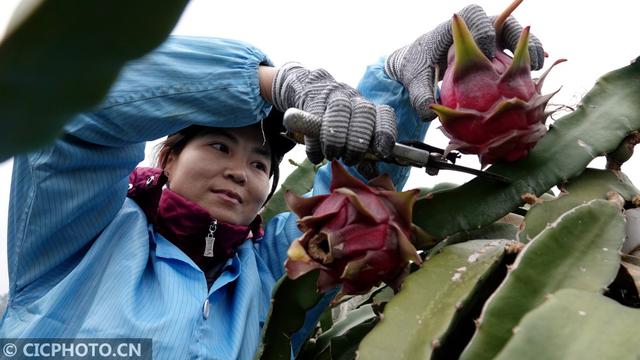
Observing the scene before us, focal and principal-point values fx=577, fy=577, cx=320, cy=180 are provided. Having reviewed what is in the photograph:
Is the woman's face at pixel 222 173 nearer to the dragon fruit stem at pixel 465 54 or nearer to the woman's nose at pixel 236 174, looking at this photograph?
the woman's nose at pixel 236 174

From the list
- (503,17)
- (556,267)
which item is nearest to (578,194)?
(556,267)

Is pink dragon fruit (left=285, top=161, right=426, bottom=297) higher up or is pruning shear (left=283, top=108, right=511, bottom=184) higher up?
pruning shear (left=283, top=108, right=511, bottom=184)

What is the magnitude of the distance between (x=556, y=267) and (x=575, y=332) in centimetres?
12

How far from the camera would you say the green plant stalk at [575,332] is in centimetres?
49

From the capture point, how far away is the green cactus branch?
2.49 ft

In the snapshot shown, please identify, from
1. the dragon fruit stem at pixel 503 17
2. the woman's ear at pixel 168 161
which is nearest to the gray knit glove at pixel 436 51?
the dragon fruit stem at pixel 503 17

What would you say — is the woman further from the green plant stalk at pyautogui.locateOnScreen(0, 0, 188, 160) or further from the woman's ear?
the green plant stalk at pyautogui.locateOnScreen(0, 0, 188, 160)

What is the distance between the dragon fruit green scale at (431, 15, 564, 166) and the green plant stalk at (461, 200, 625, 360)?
0.38 feet

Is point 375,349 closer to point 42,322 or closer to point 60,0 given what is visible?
point 60,0

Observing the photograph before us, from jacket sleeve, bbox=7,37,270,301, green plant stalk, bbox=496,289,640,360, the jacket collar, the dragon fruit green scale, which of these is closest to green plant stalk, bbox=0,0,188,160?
green plant stalk, bbox=496,289,640,360

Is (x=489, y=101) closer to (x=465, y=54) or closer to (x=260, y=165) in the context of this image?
(x=465, y=54)

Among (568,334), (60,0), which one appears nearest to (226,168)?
(568,334)

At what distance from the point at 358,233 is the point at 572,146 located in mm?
331

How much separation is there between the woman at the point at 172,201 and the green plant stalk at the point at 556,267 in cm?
28
